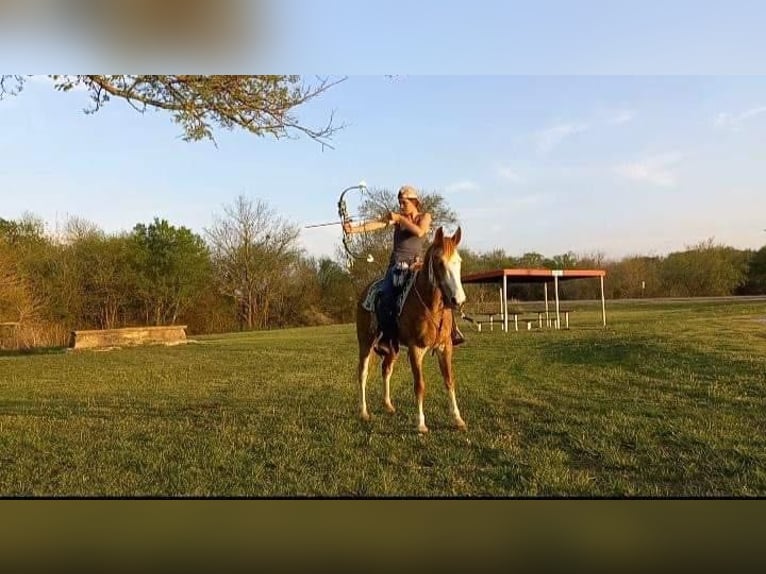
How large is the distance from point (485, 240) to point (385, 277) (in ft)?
2.59

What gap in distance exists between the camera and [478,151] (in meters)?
4.71

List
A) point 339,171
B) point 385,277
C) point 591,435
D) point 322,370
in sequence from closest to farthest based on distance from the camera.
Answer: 1. point 591,435
2. point 385,277
3. point 339,171
4. point 322,370

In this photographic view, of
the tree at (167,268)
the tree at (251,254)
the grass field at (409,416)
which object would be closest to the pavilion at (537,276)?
the grass field at (409,416)

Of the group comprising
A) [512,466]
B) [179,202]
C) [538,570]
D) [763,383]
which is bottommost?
[538,570]

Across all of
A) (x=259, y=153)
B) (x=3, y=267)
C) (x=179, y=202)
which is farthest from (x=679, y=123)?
(x=3, y=267)

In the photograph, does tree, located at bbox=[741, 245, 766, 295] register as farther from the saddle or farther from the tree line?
the saddle

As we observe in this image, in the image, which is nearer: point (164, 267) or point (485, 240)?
point (485, 240)

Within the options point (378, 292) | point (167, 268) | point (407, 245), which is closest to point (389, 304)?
point (378, 292)

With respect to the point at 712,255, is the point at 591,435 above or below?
below

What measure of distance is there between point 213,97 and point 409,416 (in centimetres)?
261

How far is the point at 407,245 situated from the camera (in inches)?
165

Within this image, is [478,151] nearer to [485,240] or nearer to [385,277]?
[485,240]

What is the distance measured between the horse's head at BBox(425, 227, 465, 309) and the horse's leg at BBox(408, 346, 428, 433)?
1.45 feet

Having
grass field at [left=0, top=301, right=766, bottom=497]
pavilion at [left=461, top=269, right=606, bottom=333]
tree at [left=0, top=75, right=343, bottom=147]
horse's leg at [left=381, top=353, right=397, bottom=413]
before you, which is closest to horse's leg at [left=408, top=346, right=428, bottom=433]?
grass field at [left=0, top=301, right=766, bottom=497]
